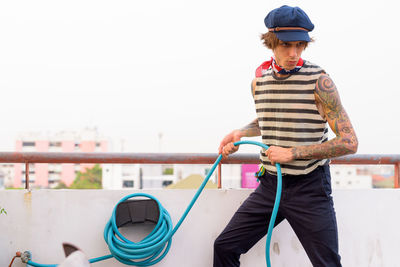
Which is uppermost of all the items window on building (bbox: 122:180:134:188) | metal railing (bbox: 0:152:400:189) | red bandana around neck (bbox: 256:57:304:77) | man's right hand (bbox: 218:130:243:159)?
red bandana around neck (bbox: 256:57:304:77)

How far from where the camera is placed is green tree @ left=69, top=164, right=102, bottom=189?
3984 inches

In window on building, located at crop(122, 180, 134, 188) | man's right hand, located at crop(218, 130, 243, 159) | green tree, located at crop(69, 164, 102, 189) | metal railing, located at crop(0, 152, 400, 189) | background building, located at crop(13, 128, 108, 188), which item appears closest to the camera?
man's right hand, located at crop(218, 130, 243, 159)

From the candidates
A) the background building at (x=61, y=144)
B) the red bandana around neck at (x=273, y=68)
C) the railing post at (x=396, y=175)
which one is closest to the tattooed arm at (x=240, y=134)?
the red bandana around neck at (x=273, y=68)

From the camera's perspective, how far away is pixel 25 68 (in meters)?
100

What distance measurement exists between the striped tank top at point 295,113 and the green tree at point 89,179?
100128 millimetres

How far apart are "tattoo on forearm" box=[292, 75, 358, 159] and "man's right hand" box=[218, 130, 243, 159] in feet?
1.48

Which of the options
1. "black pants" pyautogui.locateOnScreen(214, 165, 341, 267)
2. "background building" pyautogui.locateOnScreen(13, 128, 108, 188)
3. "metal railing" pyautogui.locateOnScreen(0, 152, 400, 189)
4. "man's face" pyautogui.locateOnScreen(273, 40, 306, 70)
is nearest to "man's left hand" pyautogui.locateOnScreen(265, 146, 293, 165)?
"black pants" pyautogui.locateOnScreen(214, 165, 341, 267)

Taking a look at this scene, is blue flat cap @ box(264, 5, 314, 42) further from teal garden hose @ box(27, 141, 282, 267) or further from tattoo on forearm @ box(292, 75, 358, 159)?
teal garden hose @ box(27, 141, 282, 267)

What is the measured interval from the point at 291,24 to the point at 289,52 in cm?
12

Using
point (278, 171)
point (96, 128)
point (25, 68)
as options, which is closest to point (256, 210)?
point (278, 171)

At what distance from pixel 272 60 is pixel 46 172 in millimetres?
118095

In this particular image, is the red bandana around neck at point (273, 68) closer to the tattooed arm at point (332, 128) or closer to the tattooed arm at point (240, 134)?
the tattooed arm at point (332, 128)

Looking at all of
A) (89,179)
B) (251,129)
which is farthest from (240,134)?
(89,179)

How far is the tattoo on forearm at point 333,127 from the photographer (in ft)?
6.51
